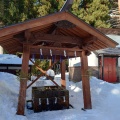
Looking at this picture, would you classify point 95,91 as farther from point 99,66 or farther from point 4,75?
point 4,75

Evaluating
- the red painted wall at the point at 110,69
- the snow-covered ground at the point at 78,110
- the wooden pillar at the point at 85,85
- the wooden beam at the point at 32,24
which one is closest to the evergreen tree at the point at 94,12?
the red painted wall at the point at 110,69

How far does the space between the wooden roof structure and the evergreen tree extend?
53.9ft

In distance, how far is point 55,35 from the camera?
26.0 ft

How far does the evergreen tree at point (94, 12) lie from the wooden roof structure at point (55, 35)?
16414 millimetres

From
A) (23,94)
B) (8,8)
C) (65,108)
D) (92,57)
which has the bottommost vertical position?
(65,108)

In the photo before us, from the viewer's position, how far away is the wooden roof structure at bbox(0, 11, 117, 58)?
6.93 m

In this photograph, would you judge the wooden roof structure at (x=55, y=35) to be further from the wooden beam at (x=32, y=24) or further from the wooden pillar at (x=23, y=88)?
the wooden pillar at (x=23, y=88)

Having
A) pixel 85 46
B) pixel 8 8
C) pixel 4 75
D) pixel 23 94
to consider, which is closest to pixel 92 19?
pixel 8 8

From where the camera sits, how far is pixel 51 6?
84.1 feet

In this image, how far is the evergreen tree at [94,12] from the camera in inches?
971

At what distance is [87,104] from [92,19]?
18268 millimetres

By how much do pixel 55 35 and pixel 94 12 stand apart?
18.6 metres

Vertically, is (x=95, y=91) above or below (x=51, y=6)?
below

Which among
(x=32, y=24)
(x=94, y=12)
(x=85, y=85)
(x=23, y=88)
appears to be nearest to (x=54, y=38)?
(x=32, y=24)
